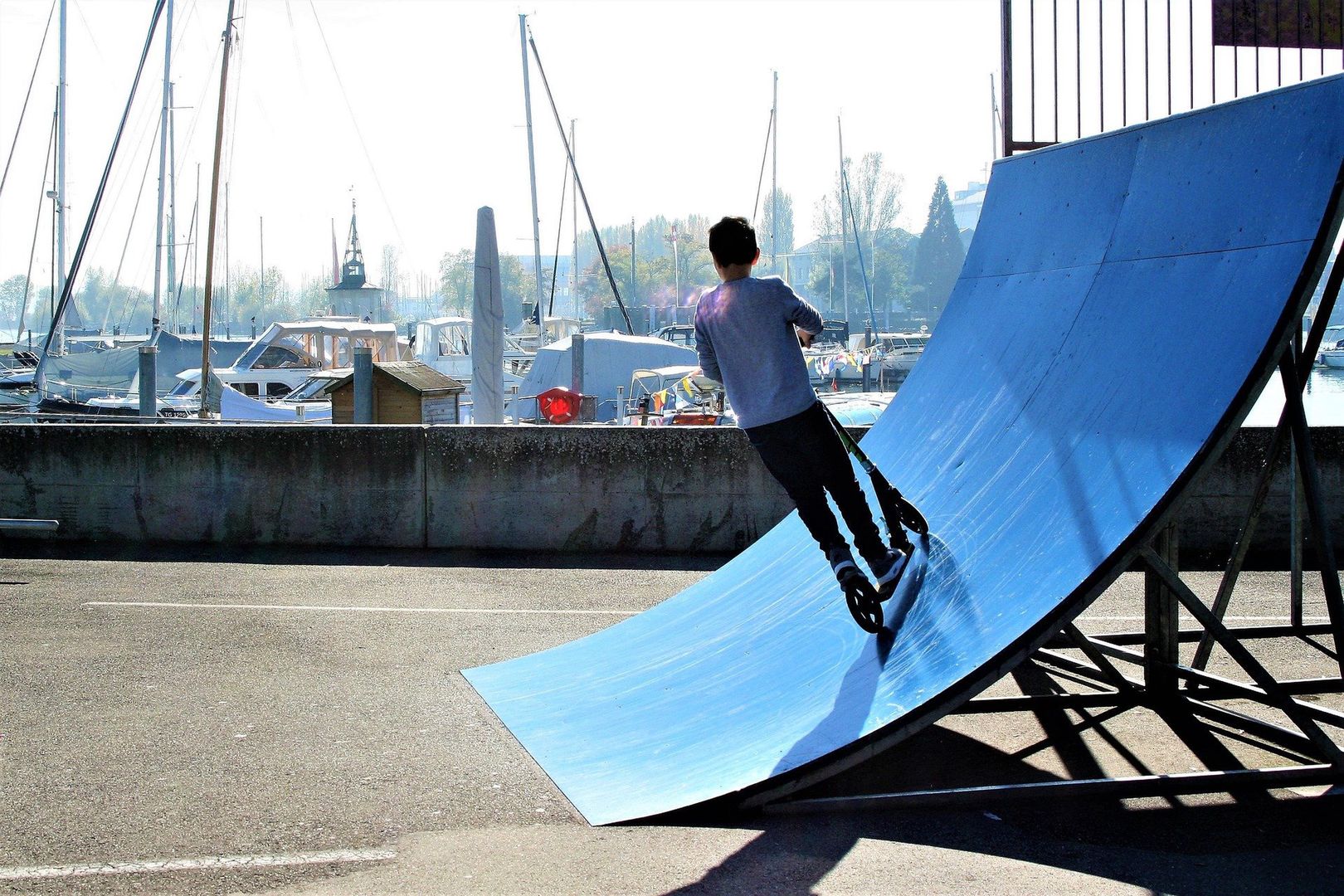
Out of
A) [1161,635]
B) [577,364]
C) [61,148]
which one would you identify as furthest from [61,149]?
[1161,635]

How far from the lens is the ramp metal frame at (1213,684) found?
4.81 meters

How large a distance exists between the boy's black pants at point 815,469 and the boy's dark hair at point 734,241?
0.69m

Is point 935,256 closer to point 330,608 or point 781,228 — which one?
point 781,228

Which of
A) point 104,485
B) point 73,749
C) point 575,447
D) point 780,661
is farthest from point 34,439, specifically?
point 780,661

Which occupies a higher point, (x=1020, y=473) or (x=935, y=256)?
(x=935, y=256)

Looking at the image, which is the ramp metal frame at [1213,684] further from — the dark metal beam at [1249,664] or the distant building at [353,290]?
the distant building at [353,290]

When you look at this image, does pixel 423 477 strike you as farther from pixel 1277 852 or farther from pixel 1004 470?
pixel 1277 852

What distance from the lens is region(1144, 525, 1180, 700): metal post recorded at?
6.04 metres

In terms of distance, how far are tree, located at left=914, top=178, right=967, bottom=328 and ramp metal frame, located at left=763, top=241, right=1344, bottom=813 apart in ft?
474

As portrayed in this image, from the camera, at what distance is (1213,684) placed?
5.86 metres

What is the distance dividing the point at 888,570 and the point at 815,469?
0.61 m

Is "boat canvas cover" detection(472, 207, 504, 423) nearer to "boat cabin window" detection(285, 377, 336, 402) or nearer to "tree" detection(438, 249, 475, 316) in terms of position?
"boat cabin window" detection(285, 377, 336, 402)

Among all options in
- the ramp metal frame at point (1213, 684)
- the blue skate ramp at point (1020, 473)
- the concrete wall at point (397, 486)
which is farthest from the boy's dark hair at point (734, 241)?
the concrete wall at point (397, 486)

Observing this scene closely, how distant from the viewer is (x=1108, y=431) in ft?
17.0
